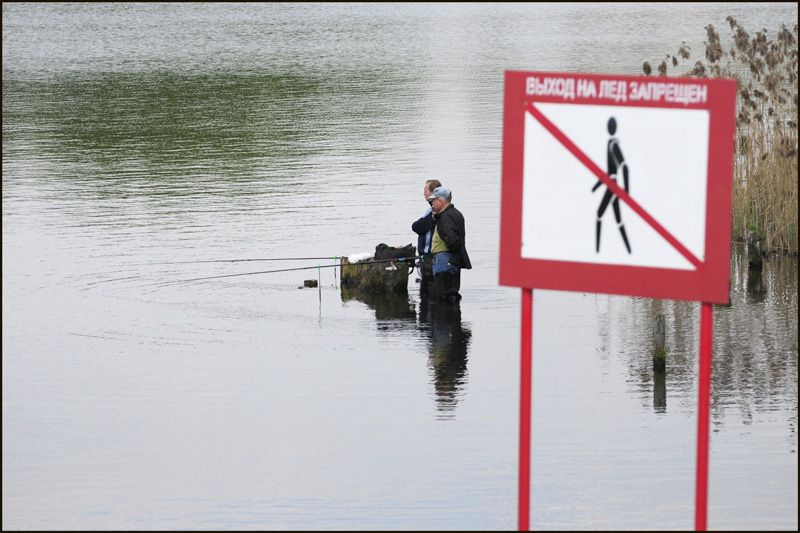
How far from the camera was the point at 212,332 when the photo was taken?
12.9 m

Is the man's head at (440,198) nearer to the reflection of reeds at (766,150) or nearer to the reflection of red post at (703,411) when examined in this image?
the reflection of reeds at (766,150)

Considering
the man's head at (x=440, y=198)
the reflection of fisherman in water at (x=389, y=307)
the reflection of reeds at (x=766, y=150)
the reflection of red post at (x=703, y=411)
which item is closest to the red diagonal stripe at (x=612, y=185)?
the reflection of red post at (x=703, y=411)

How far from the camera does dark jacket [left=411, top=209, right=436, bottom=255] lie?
14.4 m

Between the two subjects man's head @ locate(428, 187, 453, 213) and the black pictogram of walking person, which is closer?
the black pictogram of walking person

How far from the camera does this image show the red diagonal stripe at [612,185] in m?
5.57

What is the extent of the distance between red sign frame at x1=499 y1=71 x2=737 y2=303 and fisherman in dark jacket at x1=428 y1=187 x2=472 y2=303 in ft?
26.5

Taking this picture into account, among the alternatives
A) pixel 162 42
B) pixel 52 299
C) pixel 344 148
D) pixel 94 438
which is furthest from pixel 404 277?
pixel 162 42

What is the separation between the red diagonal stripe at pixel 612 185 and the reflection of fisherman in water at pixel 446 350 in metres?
4.62

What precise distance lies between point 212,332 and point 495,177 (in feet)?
37.5

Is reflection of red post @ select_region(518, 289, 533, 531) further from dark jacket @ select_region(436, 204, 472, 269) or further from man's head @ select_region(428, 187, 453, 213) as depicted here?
man's head @ select_region(428, 187, 453, 213)

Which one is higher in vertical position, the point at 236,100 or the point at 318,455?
the point at 236,100

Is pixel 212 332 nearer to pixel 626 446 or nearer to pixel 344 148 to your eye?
pixel 626 446

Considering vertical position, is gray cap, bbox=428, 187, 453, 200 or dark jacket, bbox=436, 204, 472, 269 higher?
gray cap, bbox=428, 187, 453, 200

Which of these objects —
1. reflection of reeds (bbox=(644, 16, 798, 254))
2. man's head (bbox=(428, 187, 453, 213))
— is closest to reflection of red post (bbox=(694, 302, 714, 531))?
man's head (bbox=(428, 187, 453, 213))
